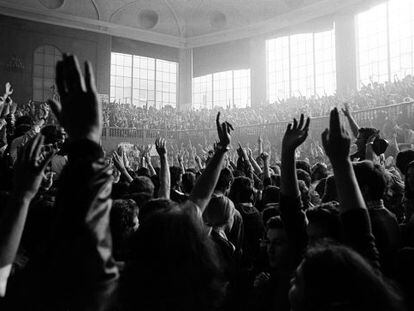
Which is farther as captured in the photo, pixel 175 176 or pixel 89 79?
pixel 175 176

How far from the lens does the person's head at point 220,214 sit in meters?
2.86

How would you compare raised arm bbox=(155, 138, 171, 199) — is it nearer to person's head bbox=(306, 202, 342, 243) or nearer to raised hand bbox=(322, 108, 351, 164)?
person's head bbox=(306, 202, 342, 243)

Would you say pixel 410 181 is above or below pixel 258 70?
below

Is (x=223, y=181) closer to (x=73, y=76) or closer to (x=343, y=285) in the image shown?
Answer: (x=73, y=76)

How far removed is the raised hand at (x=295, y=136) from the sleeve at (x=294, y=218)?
0.26 m

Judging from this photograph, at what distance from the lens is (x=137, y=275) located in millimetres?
1240

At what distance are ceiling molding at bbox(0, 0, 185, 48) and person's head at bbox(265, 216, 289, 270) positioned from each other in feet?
74.8

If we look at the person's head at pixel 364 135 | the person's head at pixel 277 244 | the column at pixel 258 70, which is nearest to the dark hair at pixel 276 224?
the person's head at pixel 277 244

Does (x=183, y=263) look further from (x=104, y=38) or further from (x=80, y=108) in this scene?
(x=104, y=38)

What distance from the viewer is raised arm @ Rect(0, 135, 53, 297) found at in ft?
4.75

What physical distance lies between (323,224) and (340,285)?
960mm

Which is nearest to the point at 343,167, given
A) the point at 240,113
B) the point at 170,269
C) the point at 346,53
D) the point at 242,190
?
the point at 170,269

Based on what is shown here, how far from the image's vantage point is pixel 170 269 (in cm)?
123

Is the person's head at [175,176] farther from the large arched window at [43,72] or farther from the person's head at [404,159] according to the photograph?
the large arched window at [43,72]
